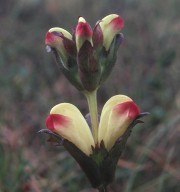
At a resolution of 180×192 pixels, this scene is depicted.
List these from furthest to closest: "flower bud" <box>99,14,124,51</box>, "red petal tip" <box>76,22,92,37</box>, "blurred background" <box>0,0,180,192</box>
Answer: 1. "blurred background" <box>0,0,180,192</box>
2. "flower bud" <box>99,14,124,51</box>
3. "red petal tip" <box>76,22,92,37</box>

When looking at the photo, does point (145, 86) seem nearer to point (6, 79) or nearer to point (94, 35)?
point (6, 79)

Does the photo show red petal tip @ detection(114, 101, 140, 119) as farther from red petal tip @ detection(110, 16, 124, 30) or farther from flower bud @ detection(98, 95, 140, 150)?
red petal tip @ detection(110, 16, 124, 30)

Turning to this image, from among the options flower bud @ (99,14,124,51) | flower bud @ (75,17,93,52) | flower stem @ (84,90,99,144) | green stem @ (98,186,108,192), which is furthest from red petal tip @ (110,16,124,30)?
green stem @ (98,186,108,192)

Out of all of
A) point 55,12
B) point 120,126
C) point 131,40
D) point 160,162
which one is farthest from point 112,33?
point 55,12

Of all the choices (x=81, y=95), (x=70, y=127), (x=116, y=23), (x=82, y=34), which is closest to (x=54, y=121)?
(x=70, y=127)

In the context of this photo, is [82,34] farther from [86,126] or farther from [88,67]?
[86,126]

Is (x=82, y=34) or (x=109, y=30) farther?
(x=109, y=30)

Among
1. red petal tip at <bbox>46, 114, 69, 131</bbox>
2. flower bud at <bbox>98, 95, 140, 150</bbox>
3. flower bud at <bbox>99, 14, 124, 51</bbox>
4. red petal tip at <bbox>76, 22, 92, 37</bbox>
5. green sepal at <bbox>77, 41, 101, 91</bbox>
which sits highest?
red petal tip at <bbox>76, 22, 92, 37</bbox>
